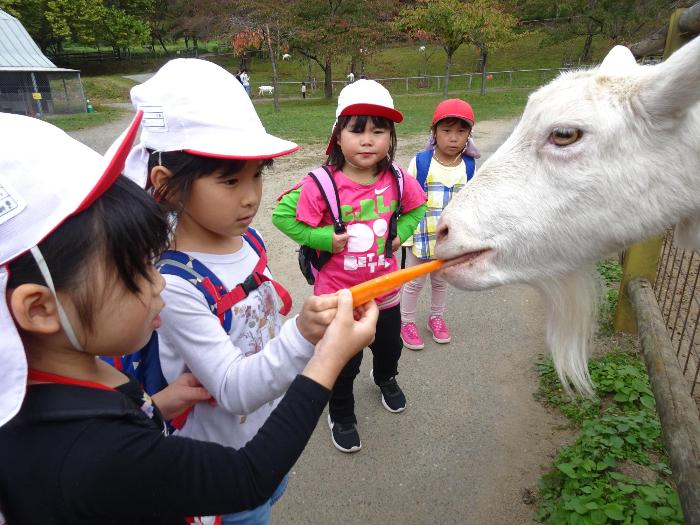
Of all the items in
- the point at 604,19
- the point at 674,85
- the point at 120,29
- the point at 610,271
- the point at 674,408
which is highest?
the point at 604,19

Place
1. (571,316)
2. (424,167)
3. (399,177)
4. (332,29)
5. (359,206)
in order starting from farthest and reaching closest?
(332,29) → (424,167) → (399,177) → (359,206) → (571,316)

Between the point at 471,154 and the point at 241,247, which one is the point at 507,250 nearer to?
the point at 241,247

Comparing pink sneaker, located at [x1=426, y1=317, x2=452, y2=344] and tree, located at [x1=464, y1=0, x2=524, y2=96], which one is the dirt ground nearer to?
pink sneaker, located at [x1=426, y1=317, x2=452, y2=344]

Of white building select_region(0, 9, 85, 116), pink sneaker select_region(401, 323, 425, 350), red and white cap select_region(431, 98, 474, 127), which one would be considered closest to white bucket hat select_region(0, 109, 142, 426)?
red and white cap select_region(431, 98, 474, 127)

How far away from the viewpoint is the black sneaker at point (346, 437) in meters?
2.91

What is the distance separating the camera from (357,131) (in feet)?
8.38

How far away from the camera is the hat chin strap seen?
901mm

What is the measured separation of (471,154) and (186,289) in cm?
276

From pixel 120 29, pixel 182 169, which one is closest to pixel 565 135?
pixel 182 169

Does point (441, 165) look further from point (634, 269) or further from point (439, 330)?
point (634, 269)

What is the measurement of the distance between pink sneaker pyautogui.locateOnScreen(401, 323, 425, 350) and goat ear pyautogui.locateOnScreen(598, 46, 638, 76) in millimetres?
2454

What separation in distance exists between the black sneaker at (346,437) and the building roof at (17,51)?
22897 millimetres

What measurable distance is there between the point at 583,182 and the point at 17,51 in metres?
26.2

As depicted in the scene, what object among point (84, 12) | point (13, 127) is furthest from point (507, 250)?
point (84, 12)
